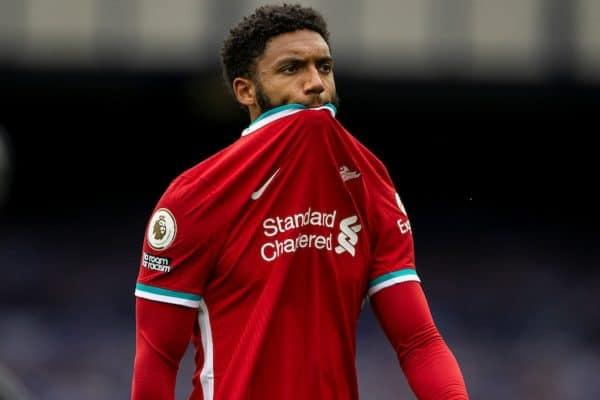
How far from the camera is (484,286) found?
562 inches

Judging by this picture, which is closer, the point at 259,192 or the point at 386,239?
the point at 259,192

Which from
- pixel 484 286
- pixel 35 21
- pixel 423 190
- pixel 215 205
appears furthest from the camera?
pixel 423 190

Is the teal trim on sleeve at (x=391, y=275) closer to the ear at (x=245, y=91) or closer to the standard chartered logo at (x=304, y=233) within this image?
the standard chartered logo at (x=304, y=233)

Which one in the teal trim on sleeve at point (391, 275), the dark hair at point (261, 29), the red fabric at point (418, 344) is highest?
the dark hair at point (261, 29)

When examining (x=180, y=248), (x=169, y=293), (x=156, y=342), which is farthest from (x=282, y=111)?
(x=156, y=342)

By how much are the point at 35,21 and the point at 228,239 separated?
34.8 ft

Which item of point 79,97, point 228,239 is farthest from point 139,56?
point 228,239

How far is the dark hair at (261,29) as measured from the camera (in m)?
3.41

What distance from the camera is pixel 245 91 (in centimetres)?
347

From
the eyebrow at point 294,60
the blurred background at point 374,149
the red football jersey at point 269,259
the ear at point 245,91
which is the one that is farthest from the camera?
the blurred background at point 374,149

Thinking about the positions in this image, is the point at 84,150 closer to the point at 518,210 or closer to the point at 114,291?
the point at 114,291

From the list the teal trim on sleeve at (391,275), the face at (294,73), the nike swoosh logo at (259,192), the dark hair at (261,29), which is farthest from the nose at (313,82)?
the teal trim on sleeve at (391,275)

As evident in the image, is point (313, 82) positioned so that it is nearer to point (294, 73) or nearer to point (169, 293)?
point (294, 73)

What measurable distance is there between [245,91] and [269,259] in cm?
51
